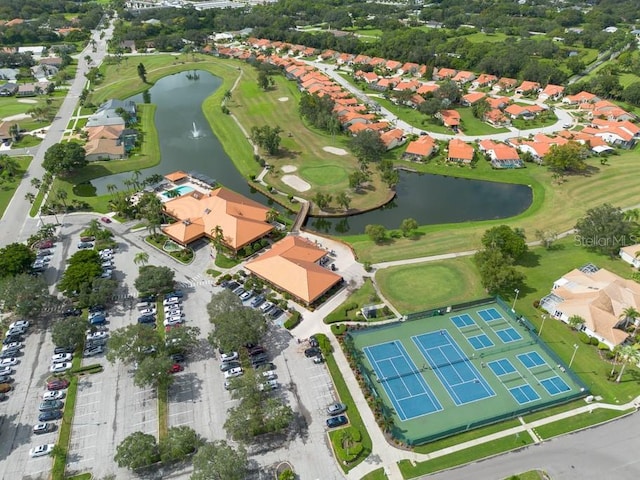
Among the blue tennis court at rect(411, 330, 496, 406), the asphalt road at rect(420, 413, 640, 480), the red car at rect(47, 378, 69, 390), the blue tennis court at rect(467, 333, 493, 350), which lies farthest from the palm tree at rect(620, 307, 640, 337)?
the red car at rect(47, 378, 69, 390)

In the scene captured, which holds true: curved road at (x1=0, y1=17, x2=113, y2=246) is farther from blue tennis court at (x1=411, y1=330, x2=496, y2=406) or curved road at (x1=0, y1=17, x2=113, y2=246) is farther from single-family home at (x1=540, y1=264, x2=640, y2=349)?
single-family home at (x1=540, y1=264, x2=640, y2=349)

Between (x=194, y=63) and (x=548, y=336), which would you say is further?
(x=194, y=63)

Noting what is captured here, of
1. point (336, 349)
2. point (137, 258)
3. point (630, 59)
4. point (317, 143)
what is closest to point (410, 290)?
point (336, 349)

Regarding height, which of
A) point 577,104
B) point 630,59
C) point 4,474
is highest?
point 630,59

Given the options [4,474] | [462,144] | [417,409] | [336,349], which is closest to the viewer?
[4,474]

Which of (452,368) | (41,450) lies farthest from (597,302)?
(41,450)

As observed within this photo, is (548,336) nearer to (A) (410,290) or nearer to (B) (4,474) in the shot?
(A) (410,290)
